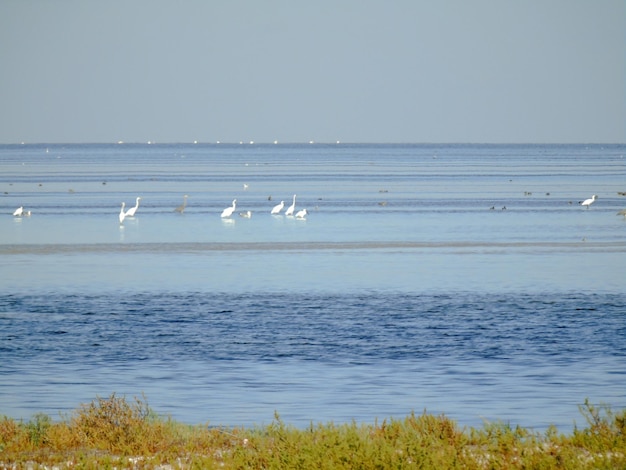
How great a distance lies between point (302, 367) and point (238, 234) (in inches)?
1031

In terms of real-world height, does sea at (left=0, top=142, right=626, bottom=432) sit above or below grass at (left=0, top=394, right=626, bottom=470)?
below

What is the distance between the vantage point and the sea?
1396 centimetres

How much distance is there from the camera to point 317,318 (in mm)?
21094

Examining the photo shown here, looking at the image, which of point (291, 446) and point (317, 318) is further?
point (317, 318)

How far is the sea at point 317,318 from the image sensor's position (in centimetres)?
1396

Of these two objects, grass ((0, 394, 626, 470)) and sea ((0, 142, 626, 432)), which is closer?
grass ((0, 394, 626, 470))

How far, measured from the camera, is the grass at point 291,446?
923cm

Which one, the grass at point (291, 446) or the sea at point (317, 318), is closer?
the grass at point (291, 446)

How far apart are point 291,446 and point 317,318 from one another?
11490mm

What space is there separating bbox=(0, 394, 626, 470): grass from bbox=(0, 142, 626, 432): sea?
158 centimetres

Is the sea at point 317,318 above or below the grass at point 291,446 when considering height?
below

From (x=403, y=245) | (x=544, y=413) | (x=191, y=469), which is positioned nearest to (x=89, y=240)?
(x=403, y=245)

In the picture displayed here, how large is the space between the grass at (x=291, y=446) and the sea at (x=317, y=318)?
1.58 meters

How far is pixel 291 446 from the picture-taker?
31.5ft
